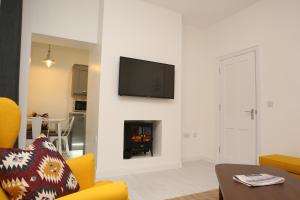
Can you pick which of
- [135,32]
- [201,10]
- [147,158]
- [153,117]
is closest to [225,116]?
[153,117]

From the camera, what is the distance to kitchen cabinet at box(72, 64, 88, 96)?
19.8ft

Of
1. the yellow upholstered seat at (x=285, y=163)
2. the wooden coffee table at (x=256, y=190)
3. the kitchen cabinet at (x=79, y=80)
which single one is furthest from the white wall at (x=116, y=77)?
the kitchen cabinet at (x=79, y=80)

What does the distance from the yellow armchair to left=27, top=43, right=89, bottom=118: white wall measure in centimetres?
519

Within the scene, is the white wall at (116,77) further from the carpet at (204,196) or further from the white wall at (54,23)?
the carpet at (204,196)

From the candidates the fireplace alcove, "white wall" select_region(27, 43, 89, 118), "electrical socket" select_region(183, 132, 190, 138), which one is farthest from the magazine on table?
"white wall" select_region(27, 43, 89, 118)

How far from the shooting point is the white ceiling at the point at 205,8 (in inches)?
148

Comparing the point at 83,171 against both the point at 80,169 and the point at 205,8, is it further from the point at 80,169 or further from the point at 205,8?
the point at 205,8

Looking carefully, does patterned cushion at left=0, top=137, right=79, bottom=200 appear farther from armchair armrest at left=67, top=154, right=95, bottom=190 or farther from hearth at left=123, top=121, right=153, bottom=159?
hearth at left=123, top=121, right=153, bottom=159

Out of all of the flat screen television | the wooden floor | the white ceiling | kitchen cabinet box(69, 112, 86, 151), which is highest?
the white ceiling

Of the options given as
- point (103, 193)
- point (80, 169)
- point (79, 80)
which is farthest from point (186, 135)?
point (103, 193)

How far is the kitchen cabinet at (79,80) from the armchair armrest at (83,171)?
487cm

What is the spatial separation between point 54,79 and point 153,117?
3.95m

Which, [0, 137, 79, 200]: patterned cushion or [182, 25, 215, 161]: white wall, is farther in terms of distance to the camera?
[182, 25, 215, 161]: white wall

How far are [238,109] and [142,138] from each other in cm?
191
